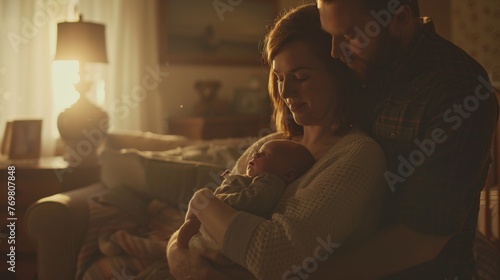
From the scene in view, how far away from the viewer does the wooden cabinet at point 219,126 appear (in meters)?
3.71

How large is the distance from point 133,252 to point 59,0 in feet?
7.71

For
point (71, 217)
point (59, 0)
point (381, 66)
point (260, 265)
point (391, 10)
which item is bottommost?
point (71, 217)

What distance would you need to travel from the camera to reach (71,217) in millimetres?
Result: 1774

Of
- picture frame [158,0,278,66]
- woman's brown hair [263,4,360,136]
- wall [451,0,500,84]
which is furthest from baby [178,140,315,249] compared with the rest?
wall [451,0,500,84]

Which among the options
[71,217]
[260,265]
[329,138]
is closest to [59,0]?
[71,217]

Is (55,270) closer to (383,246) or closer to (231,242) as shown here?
(231,242)

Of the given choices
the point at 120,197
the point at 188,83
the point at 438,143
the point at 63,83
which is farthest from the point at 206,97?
the point at 438,143

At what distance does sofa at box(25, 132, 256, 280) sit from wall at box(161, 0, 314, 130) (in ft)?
5.78

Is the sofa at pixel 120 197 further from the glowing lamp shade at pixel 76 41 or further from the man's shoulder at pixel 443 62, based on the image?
the man's shoulder at pixel 443 62

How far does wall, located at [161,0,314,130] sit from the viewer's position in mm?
4031

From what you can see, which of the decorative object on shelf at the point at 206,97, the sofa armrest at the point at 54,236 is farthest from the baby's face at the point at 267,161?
the decorative object on shelf at the point at 206,97

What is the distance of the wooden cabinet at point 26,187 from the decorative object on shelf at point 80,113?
167mm

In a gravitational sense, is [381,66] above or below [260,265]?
above

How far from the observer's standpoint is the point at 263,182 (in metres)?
1.15
